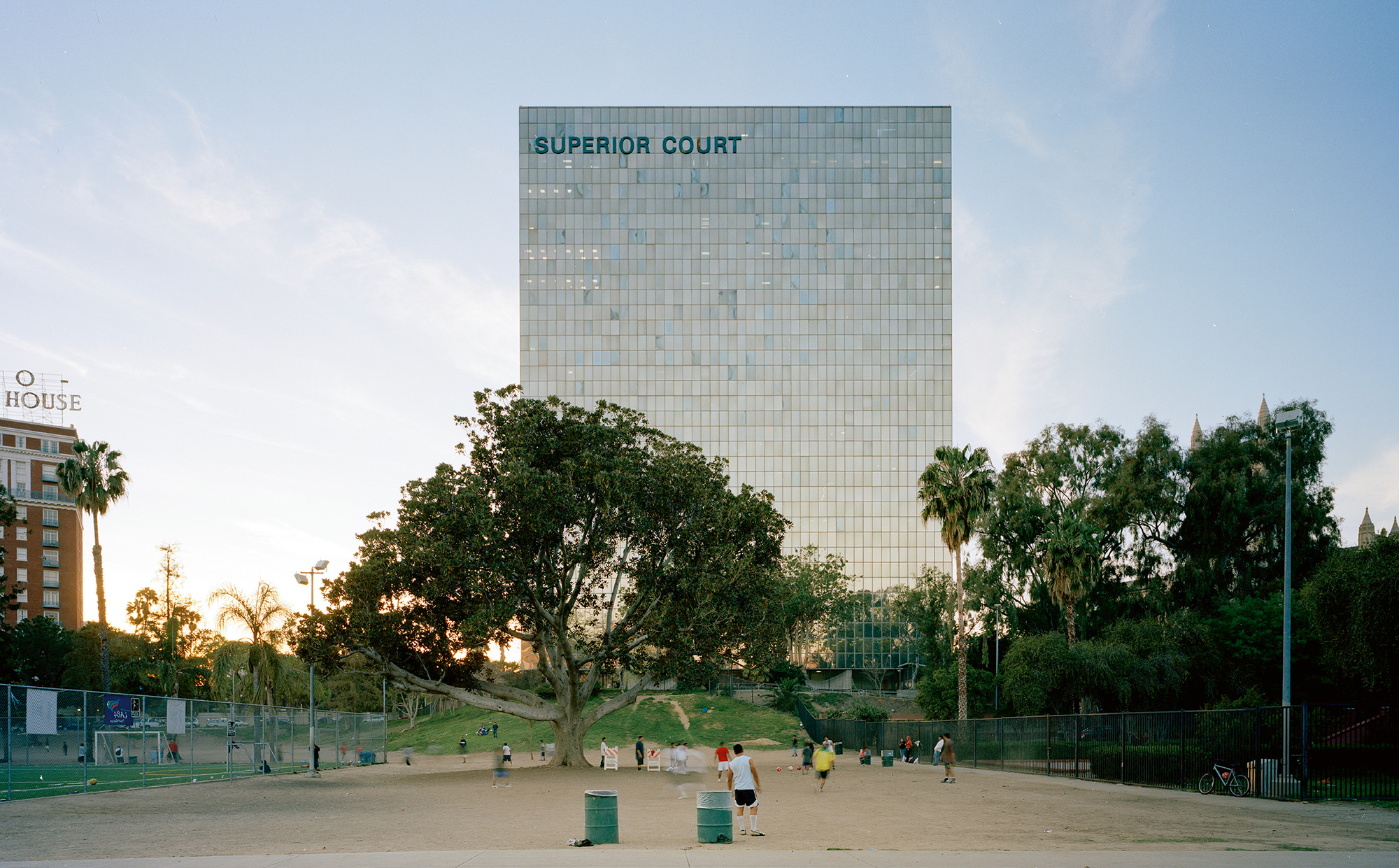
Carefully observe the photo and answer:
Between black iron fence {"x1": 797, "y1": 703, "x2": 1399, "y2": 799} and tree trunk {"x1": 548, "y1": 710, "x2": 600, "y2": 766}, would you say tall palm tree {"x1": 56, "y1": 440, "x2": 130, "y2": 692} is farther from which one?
black iron fence {"x1": 797, "y1": 703, "x2": 1399, "y2": 799}

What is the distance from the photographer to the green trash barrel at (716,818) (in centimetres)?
1589

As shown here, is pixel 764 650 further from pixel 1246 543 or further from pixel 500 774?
pixel 1246 543

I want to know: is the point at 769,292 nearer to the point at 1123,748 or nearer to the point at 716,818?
the point at 1123,748

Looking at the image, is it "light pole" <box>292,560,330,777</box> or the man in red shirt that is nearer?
the man in red shirt

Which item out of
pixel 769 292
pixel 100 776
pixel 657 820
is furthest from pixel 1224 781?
pixel 769 292

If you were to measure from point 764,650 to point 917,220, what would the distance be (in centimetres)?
8591

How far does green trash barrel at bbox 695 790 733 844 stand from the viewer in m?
15.9

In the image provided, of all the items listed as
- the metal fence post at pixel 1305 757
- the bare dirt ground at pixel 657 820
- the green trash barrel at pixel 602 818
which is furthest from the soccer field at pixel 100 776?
the metal fence post at pixel 1305 757

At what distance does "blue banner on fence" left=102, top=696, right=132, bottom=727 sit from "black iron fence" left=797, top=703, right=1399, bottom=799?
1164 inches

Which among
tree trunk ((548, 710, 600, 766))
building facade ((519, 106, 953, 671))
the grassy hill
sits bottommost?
the grassy hill

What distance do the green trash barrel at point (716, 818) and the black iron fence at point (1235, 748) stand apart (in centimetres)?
1560

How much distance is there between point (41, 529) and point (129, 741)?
307ft

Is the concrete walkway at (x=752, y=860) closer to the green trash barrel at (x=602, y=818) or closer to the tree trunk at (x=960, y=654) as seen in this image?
the green trash barrel at (x=602, y=818)

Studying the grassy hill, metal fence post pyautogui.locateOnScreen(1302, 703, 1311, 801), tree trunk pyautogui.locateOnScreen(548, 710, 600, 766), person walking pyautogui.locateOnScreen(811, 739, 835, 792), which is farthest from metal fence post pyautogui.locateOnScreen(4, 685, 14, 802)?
the grassy hill
